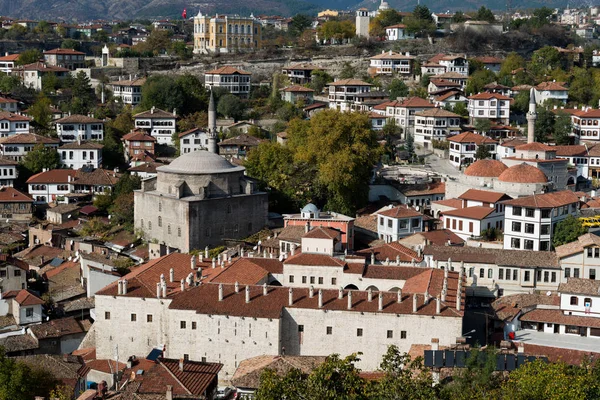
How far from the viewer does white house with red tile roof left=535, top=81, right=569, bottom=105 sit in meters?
61.8

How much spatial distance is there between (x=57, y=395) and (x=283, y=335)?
646 centimetres

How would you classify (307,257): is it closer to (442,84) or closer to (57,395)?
(57,395)

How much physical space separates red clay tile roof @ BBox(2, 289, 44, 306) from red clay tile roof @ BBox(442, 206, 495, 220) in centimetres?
1576

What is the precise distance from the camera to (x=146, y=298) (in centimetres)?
2844

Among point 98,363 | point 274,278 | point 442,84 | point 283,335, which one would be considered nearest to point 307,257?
point 274,278

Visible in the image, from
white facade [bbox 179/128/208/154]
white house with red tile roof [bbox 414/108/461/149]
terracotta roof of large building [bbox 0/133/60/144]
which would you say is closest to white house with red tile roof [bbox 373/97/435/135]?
white house with red tile roof [bbox 414/108/461/149]

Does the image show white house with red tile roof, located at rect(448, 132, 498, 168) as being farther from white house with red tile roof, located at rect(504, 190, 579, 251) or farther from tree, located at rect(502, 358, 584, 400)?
tree, located at rect(502, 358, 584, 400)

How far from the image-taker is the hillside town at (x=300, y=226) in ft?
81.4

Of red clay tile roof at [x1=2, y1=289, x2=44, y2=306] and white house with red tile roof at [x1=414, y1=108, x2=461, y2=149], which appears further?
white house with red tile roof at [x1=414, y1=108, x2=461, y2=149]

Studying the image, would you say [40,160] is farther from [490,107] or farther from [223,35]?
[223,35]

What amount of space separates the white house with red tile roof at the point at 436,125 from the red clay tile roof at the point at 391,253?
19.5 meters

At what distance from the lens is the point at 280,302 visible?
2723 cm

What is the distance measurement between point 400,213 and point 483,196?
11.8ft

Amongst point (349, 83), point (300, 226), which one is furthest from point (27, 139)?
point (349, 83)
